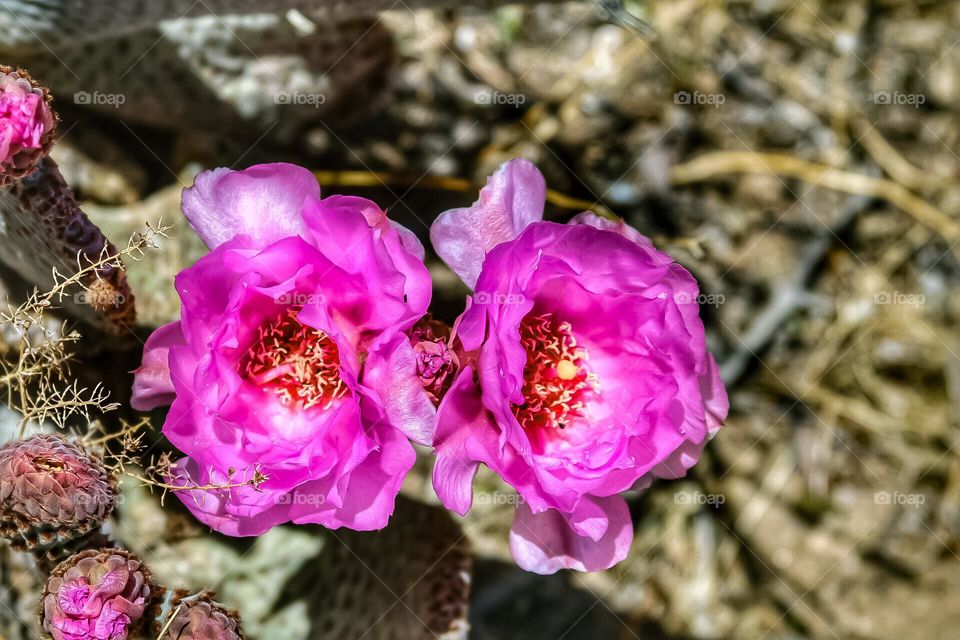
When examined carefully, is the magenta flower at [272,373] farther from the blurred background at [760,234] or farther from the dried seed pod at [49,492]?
the blurred background at [760,234]

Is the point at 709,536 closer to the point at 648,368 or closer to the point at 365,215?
the point at 648,368

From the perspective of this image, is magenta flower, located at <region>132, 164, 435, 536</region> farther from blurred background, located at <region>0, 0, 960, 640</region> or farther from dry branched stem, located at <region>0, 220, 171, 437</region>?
blurred background, located at <region>0, 0, 960, 640</region>

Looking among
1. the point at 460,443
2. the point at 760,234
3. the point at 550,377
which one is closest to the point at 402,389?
the point at 460,443

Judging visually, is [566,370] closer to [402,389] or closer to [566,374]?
[566,374]

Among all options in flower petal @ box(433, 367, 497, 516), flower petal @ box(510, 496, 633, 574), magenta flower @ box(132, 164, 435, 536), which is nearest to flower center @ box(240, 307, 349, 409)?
magenta flower @ box(132, 164, 435, 536)

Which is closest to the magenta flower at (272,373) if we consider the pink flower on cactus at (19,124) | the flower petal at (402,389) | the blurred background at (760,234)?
the flower petal at (402,389)
